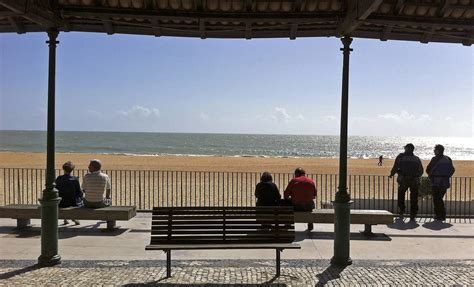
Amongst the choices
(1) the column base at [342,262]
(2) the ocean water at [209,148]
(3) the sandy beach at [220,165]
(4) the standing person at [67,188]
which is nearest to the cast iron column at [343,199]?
(1) the column base at [342,262]

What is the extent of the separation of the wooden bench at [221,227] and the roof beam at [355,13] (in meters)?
2.61

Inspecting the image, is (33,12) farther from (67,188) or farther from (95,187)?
(67,188)

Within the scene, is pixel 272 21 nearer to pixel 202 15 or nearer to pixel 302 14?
pixel 302 14

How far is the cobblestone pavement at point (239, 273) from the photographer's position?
213 inches

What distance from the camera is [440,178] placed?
31.9ft

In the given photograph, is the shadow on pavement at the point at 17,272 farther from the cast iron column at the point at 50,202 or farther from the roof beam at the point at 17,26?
the roof beam at the point at 17,26

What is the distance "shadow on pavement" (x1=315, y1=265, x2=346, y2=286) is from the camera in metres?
5.50

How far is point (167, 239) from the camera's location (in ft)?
18.9

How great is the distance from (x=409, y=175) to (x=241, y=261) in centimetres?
535

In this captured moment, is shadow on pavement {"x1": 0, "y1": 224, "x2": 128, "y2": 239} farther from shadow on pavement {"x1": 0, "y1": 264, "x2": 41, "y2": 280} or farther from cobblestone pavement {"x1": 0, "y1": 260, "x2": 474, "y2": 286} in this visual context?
shadow on pavement {"x1": 0, "y1": 264, "x2": 41, "y2": 280}

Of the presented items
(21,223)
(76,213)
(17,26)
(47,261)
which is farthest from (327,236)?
(17,26)

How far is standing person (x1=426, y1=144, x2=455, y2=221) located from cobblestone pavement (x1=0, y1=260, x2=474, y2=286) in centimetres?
339

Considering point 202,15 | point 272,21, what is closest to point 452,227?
point 272,21

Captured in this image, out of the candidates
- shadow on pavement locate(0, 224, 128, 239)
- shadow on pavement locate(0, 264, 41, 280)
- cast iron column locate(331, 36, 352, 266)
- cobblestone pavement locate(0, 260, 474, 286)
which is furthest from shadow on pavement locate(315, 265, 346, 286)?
shadow on pavement locate(0, 224, 128, 239)
